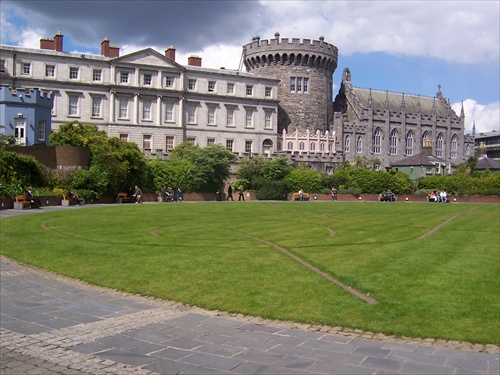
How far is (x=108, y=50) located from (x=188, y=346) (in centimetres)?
6585

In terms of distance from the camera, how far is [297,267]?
43.5ft

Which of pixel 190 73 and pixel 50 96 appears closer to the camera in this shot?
pixel 50 96

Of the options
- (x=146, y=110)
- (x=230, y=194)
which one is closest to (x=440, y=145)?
(x=146, y=110)

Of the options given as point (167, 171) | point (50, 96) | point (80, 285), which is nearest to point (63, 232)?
point (80, 285)

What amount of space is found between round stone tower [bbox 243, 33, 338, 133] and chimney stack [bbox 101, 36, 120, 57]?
24258 mm

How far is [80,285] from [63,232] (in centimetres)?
847

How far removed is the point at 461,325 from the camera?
355 inches

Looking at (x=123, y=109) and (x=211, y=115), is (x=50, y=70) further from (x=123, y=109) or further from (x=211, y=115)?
(x=211, y=115)

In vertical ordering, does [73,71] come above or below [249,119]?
above

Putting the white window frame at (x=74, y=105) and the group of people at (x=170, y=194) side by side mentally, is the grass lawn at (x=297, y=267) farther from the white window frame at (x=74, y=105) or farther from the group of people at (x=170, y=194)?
the white window frame at (x=74, y=105)

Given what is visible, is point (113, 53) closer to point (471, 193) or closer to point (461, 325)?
point (471, 193)

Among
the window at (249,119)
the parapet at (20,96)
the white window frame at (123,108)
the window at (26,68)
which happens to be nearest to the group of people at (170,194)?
the parapet at (20,96)

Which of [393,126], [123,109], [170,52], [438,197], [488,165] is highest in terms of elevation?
[170,52]

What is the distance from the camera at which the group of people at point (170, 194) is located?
4778 cm
